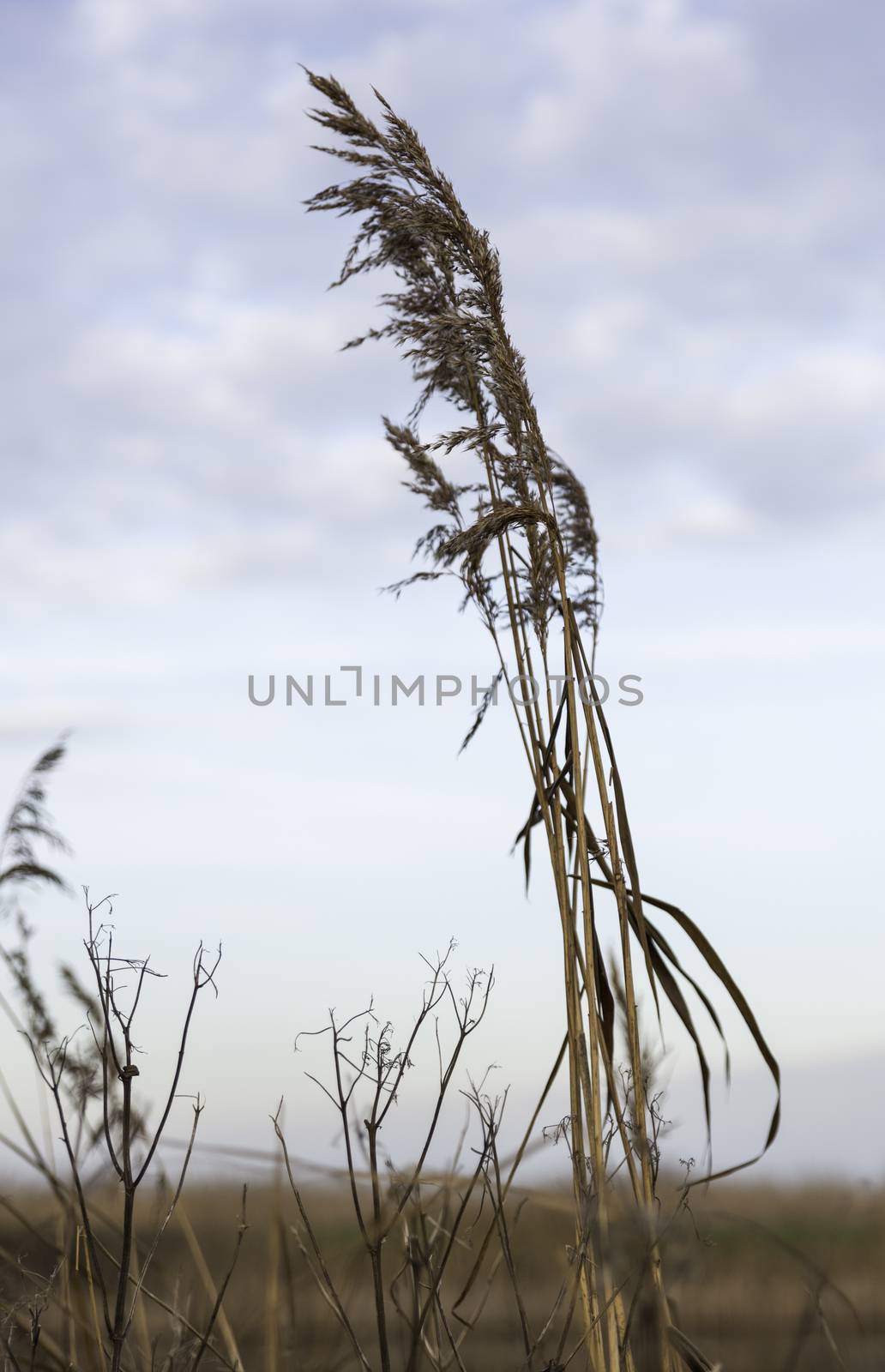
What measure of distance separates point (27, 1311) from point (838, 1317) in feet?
21.5

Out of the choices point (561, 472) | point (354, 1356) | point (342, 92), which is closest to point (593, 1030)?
Answer: point (354, 1356)

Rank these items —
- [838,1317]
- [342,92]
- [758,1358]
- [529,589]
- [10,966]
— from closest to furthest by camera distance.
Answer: [529,589] → [342,92] → [10,966] → [758,1358] → [838,1317]

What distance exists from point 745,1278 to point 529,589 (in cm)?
642

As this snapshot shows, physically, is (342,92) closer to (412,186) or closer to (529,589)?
(412,186)

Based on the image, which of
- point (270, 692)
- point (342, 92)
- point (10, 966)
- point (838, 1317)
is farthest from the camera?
point (838, 1317)

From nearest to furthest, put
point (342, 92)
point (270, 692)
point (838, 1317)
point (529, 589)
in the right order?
point (529, 589), point (342, 92), point (270, 692), point (838, 1317)

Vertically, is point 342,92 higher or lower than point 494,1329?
higher

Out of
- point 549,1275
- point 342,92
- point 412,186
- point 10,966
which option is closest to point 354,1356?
point 10,966

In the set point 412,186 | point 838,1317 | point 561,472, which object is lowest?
point 838,1317

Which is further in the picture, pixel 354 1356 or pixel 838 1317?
pixel 838 1317

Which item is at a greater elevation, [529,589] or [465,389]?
[465,389]

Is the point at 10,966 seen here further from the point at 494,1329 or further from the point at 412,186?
the point at 494,1329

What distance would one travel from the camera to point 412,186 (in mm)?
2297

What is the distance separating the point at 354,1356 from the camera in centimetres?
158
